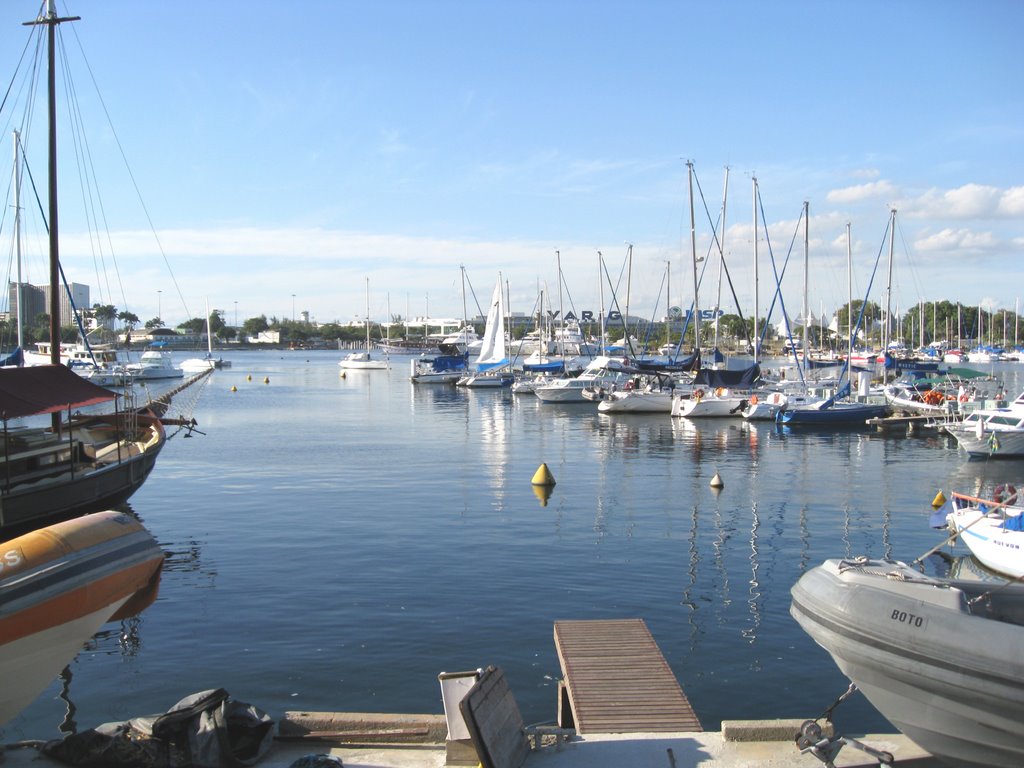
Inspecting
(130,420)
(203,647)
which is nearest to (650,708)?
(203,647)

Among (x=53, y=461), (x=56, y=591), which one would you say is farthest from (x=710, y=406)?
(x=56, y=591)

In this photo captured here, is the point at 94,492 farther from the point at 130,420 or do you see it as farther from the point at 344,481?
the point at 344,481

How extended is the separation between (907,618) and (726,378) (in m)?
49.6

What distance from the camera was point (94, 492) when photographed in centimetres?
2194

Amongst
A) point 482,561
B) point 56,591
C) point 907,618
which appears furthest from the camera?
point 482,561

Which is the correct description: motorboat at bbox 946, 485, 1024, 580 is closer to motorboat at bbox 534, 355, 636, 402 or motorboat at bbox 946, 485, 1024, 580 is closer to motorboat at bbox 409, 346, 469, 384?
motorboat at bbox 534, 355, 636, 402

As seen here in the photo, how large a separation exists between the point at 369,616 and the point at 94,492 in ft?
32.0

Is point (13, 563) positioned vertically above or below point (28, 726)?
above

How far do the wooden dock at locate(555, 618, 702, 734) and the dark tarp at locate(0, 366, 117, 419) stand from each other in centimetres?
1379

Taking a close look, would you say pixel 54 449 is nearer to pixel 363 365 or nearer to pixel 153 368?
pixel 153 368

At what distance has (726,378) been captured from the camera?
5725 centimetres

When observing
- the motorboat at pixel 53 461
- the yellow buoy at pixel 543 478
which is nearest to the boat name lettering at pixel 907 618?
the motorboat at pixel 53 461

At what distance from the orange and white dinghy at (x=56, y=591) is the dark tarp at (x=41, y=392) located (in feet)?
34.6

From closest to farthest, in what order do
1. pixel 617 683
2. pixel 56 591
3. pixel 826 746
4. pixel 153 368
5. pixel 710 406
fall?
1. pixel 826 746
2. pixel 56 591
3. pixel 617 683
4. pixel 710 406
5. pixel 153 368
